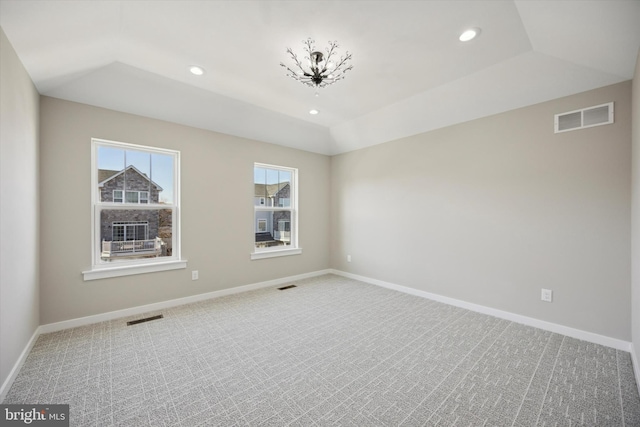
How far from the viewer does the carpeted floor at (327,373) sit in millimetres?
1610

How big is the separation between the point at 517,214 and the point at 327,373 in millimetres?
2680

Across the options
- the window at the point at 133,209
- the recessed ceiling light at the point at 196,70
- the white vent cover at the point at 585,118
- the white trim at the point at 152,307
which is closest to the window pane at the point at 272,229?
the white trim at the point at 152,307

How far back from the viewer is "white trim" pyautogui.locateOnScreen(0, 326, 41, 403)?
5.64ft

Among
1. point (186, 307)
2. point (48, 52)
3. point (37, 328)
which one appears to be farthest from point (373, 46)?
point (37, 328)

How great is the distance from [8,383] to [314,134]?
4288 mm

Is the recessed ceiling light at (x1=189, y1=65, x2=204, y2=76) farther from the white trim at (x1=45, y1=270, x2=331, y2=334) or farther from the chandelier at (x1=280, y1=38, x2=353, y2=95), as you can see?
the white trim at (x1=45, y1=270, x2=331, y2=334)

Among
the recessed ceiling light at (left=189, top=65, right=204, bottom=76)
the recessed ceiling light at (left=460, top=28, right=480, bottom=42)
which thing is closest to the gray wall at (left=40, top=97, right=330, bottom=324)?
the recessed ceiling light at (left=189, top=65, right=204, bottom=76)

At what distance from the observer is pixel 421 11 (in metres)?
1.86

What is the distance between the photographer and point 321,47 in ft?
7.55

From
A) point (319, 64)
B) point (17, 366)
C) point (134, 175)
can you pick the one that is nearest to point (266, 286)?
point (134, 175)

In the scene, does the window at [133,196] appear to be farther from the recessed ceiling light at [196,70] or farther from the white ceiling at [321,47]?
the recessed ceiling light at [196,70]

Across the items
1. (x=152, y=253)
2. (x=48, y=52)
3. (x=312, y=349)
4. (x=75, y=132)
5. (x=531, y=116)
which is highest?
(x=48, y=52)

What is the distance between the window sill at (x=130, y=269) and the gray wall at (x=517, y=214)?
2995mm

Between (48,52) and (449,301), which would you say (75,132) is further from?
(449,301)
